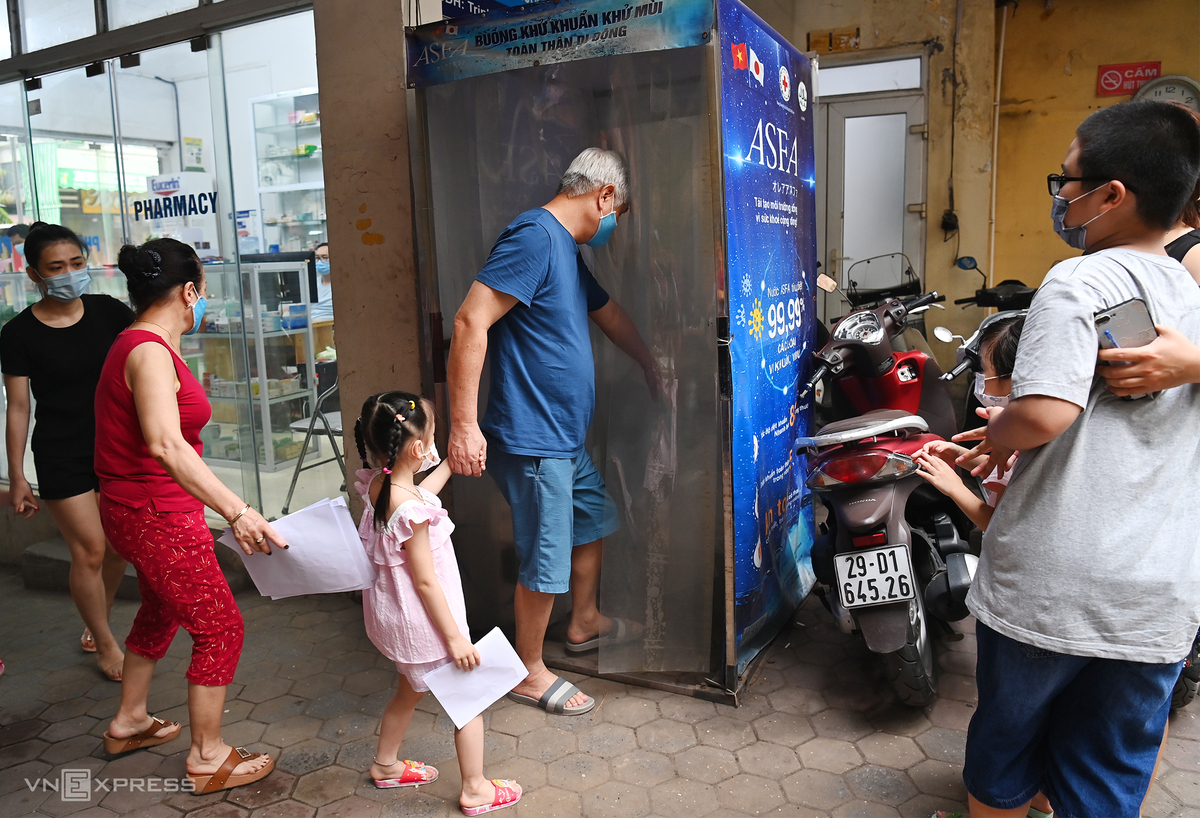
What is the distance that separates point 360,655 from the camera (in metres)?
3.47

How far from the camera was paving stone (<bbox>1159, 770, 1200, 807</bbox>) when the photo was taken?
93.1 inches

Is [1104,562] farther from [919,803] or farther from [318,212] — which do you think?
[318,212]

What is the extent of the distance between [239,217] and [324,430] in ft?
4.39

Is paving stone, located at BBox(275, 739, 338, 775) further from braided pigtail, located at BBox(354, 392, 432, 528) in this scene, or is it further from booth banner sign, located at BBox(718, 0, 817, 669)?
booth banner sign, located at BBox(718, 0, 817, 669)

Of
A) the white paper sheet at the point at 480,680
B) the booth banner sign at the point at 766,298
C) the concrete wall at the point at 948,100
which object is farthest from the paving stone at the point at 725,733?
the concrete wall at the point at 948,100

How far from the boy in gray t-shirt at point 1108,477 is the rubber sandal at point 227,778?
222 cm

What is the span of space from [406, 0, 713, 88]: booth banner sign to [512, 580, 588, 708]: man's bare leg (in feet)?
6.10

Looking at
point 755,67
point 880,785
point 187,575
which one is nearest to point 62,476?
point 187,575

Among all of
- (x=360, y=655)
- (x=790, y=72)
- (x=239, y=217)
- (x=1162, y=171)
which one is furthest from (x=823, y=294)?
(x=1162, y=171)

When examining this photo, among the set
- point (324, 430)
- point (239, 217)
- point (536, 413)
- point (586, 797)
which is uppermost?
point (239, 217)

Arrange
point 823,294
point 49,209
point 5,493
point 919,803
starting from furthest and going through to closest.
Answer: point 823,294, point 49,209, point 5,493, point 919,803

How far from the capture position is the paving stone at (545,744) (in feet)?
8.89

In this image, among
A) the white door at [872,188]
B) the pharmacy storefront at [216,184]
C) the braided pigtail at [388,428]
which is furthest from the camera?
the white door at [872,188]

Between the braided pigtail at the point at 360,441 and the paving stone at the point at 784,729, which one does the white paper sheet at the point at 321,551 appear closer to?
the braided pigtail at the point at 360,441
